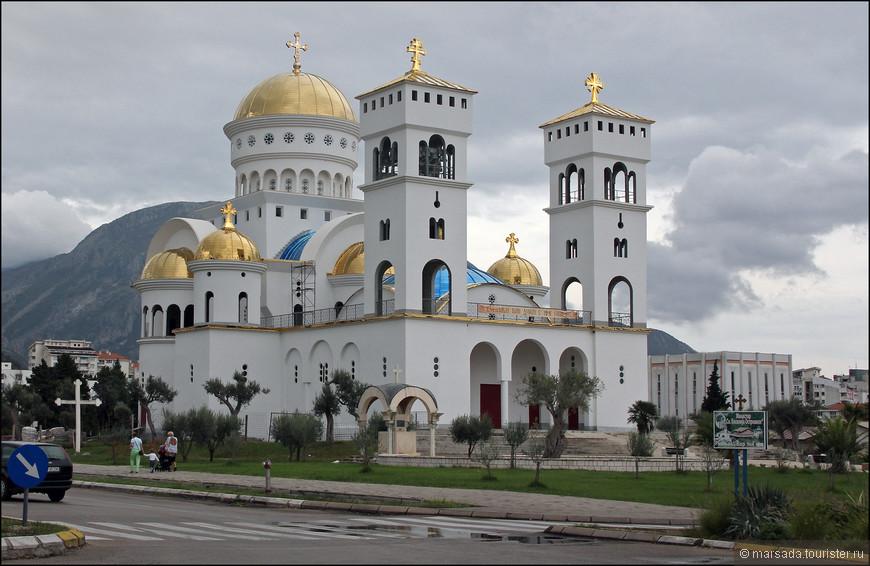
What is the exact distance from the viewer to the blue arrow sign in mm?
14242

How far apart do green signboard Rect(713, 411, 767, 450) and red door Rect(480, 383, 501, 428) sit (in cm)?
2687

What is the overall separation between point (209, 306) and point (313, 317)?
15.2 feet

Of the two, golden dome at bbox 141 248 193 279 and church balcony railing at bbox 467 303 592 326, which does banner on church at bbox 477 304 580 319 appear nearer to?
church balcony railing at bbox 467 303 592 326

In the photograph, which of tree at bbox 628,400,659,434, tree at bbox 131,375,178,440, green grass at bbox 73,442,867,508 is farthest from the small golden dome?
green grass at bbox 73,442,867,508

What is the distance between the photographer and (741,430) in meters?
17.4

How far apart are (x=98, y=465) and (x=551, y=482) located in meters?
15.5

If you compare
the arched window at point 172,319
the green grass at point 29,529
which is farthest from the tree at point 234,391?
the green grass at point 29,529

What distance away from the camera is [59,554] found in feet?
43.6

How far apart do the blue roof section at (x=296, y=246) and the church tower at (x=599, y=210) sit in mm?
10632

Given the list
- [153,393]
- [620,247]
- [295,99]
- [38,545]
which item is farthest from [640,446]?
[295,99]

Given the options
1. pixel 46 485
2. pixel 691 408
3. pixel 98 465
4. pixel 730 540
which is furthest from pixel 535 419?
pixel 691 408

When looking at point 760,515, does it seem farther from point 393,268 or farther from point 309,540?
point 393,268

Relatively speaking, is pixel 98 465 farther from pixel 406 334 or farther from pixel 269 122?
pixel 269 122

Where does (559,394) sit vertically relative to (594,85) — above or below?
below
